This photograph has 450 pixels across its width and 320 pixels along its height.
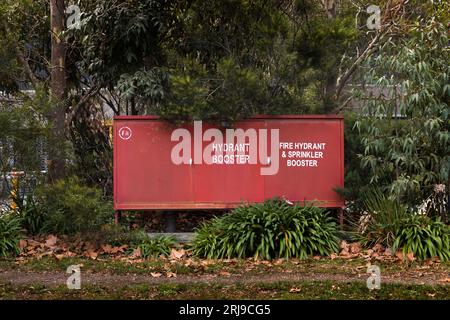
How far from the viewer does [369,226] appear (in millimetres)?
9805

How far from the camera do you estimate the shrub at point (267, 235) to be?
915 centimetres

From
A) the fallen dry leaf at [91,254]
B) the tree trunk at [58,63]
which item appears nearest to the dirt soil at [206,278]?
the fallen dry leaf at [91,254]

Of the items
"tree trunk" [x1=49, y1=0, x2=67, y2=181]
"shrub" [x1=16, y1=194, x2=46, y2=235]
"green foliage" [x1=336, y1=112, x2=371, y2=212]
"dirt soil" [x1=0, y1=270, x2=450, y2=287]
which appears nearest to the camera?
"dirt soil" [x1=0, y1=270, x2=450, y2=287]

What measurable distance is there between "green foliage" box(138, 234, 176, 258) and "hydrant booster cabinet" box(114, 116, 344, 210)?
0.93 m

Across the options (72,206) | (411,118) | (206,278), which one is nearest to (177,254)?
(206,278)

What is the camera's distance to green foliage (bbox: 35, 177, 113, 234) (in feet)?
30.7

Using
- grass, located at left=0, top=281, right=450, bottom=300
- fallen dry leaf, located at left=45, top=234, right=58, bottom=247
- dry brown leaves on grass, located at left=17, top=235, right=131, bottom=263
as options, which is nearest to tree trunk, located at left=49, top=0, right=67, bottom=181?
fallen dry leaf, located at left=45, top=234, right=58, bottom=247

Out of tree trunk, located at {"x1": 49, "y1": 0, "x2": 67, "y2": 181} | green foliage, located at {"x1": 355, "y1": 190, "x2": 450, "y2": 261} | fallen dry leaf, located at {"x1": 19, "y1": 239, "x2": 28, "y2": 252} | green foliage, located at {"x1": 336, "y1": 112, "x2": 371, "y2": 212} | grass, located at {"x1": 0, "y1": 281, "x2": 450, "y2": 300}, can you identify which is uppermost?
tree trunk, located at {"x1": 49, "y1": 0, "x2": 67, "y2": 181}

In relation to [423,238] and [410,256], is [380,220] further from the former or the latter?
[410,256]

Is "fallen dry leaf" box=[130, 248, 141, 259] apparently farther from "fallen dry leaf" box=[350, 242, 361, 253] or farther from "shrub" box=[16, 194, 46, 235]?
"fallen dry leaf" box=[350, 242, 361, 253]

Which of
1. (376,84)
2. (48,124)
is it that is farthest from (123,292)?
(376,84)

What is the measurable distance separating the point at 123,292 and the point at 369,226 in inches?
173

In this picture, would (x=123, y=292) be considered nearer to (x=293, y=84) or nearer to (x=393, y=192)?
(x=393, y=192)

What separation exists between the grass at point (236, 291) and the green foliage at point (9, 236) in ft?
6.48
